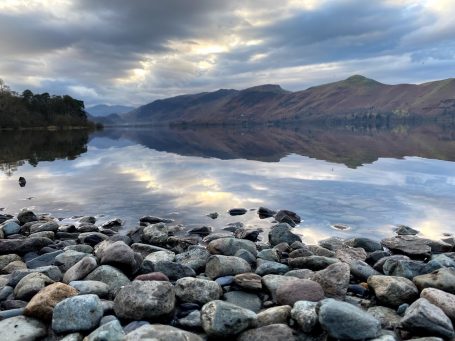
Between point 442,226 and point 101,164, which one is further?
point 101,164

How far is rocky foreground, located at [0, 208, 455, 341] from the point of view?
26.2 feet

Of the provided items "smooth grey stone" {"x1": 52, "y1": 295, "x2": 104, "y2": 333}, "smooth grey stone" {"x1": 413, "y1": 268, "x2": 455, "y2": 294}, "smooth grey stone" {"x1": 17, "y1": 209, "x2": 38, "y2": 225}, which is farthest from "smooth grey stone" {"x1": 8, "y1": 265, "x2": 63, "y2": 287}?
"smooth grey stone" {"x1": 413, "y1": 268, "x2": 455, "y2": 294}

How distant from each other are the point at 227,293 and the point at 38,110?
592 feet

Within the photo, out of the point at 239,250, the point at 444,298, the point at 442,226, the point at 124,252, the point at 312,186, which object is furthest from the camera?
the point at 312,186

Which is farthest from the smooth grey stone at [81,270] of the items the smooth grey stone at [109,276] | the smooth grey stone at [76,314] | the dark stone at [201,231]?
A: the dark stone at [201,231]

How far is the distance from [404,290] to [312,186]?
65.9ft

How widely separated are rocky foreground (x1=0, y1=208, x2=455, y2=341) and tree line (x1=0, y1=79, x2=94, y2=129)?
15520 cm

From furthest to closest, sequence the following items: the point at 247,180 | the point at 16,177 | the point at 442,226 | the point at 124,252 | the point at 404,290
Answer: the point at 16,177
the point at 247,180
the point at 442,226
the point at 124,252
the point at 404,290

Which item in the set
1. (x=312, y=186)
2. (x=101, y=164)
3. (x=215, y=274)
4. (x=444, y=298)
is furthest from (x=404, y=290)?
(x=101, y=164)

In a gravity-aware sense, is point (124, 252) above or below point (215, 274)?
above

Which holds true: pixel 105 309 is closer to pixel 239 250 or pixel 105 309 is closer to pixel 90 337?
pixel 90 337

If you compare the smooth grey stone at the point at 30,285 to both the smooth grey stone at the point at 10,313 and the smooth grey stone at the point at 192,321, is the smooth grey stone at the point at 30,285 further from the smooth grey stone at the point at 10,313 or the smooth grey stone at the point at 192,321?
the smooth grey stone at the point at 192,321

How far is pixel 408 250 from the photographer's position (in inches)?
558

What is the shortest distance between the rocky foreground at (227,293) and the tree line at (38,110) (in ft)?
509
